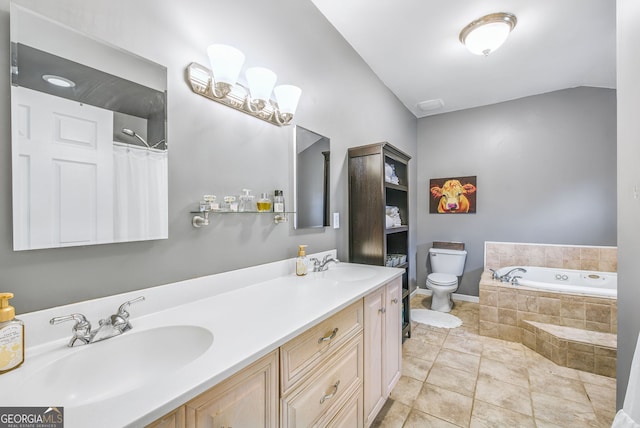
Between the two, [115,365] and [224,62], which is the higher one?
[224,62]

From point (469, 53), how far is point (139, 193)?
2.94 metres

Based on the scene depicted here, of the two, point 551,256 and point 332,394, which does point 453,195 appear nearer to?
point 551,256

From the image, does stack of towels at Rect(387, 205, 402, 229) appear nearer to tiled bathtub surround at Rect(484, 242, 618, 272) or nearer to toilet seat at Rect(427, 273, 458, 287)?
toilet seat at Rect(427, 273, 458, 287)

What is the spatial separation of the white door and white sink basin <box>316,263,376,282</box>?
1137mm

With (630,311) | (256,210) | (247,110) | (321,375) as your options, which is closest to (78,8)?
(247,110)

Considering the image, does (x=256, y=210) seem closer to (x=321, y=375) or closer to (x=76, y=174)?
(x=76, y=174)

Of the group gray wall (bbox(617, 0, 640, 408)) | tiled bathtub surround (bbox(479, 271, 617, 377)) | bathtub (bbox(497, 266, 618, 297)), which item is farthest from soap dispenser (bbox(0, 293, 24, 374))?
bathtub (bbox(497, 266, 618, 297))

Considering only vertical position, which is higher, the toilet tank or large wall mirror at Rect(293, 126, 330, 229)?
large wall mirror at Rect(293, 126, 330, 229)

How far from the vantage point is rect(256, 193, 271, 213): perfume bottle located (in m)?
1.44

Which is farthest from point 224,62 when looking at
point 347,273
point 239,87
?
point 347,273

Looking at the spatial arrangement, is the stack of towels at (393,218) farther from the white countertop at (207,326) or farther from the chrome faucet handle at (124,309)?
the chrome faucet handle at (124,309)

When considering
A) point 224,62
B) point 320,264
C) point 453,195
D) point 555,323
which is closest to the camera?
point 224,62

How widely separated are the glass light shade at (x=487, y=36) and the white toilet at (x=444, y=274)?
2344mm

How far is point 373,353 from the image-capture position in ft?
4.74
